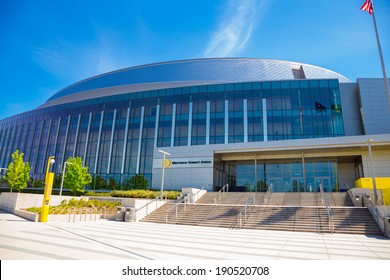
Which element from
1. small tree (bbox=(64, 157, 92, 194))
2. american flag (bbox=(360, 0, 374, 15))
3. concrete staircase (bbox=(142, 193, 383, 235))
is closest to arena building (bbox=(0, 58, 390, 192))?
small tree (bbox=(64, 157, 92, 194))

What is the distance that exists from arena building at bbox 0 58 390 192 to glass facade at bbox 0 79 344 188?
0.53ft

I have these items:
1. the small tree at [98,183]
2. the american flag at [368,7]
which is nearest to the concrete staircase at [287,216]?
the american flag at [368,7]

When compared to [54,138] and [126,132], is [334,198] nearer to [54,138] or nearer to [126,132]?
[126,132]

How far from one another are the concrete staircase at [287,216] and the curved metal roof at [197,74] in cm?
3140

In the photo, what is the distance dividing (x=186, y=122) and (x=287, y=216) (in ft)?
88.9

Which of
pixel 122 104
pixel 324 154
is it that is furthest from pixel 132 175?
pixel 324 154

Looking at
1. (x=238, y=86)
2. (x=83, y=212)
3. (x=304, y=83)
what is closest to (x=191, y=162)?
(x=83, y=212)

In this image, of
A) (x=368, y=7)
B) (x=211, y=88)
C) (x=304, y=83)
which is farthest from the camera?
(x=211, y=88)

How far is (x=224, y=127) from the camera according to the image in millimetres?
39812

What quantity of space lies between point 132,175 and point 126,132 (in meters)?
8.25

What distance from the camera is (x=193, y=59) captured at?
56.1 metres

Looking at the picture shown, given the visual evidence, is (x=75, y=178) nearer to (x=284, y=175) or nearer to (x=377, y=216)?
(x=284, y=175)

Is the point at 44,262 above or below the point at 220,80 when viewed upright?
below

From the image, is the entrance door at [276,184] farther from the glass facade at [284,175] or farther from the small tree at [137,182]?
the small tree at [137,182]
